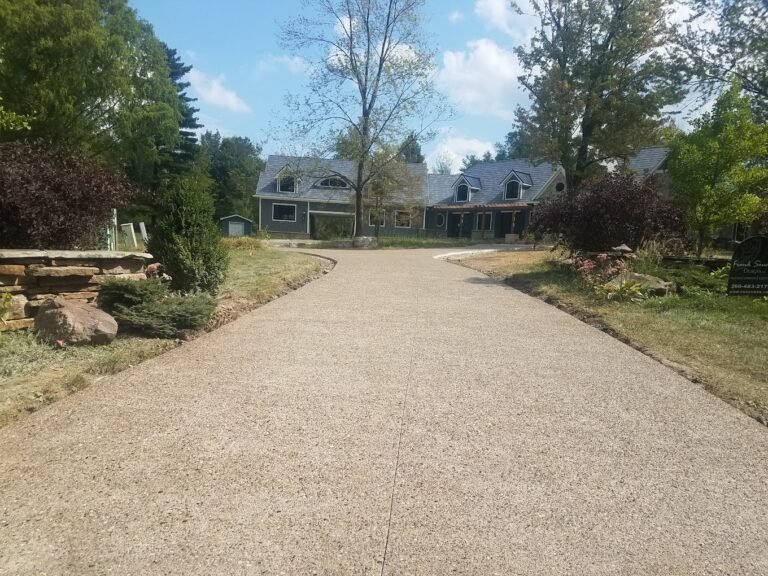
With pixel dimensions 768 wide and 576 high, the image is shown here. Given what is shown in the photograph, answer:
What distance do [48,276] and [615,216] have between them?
10176mm

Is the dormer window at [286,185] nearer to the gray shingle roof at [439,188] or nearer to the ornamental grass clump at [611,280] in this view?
the gray shingle roof at [439,188]

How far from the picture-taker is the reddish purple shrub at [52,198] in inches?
241

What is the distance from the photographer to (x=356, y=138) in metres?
26.9

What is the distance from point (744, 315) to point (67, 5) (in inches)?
973

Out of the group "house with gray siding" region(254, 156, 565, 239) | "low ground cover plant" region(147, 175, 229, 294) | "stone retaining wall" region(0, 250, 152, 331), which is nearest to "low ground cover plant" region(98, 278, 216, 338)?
"stone retaining wall" region(0, 250, 152, 331)

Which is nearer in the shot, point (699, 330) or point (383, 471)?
point (383, 471)

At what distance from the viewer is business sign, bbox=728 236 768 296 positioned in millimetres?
7930

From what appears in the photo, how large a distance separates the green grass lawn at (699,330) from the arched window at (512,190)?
2744 cm

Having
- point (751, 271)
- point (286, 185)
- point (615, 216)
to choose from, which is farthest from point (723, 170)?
point (286, 185)

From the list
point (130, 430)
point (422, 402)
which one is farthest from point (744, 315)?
point (130, 430)

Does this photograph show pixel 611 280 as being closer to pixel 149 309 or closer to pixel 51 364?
pixel 149 309

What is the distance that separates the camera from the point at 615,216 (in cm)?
1097

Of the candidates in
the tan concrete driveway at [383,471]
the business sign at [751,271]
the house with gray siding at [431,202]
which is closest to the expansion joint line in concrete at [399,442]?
the tan concrete driveway at [383,471]

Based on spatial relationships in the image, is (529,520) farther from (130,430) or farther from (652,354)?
(652,354)
